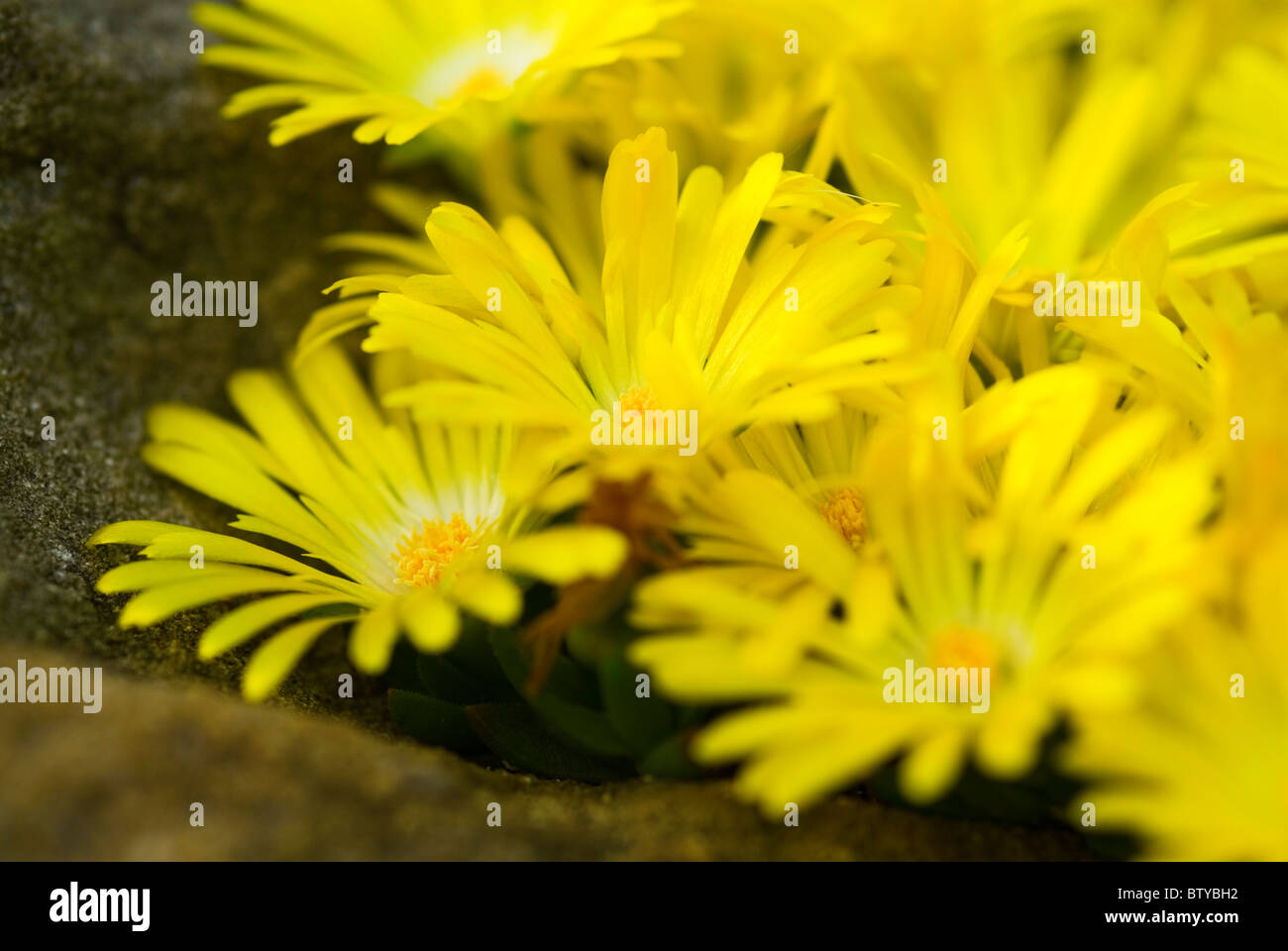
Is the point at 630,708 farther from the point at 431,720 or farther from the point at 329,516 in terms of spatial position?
the point at 329,516

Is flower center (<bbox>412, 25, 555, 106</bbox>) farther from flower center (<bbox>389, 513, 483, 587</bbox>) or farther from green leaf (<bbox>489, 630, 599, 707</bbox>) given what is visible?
green leaf (<bbox>489, 630, 599, 707</bbox>)

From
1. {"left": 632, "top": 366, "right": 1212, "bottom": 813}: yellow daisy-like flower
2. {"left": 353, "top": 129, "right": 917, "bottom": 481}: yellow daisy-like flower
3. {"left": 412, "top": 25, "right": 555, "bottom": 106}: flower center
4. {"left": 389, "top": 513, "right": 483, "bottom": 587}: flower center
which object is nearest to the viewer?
{"left": 632, "top": 366, "right": 1212, "bottom": 813}: yellow daisy-like flower

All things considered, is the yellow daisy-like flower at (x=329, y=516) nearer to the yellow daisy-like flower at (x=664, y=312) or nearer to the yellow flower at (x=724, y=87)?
the yellow daisy-like flower at (x=664, y=312)

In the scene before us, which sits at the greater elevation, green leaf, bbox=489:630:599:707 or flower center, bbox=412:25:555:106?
flower center, bbox=412:25:555:106

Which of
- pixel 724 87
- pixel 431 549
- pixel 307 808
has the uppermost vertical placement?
pixel 724 87

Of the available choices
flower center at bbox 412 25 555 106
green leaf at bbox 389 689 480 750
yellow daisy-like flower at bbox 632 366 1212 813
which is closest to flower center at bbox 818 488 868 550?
yellow daisy-like flower at bbox 632 366 1212 813

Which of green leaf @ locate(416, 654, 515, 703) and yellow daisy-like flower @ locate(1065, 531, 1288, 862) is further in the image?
green leaf @ locate(416, 654, 515, 703)

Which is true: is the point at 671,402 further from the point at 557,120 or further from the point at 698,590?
the point at 557,120

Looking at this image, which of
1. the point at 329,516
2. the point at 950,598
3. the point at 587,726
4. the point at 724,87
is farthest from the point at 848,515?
the point at 724,87
